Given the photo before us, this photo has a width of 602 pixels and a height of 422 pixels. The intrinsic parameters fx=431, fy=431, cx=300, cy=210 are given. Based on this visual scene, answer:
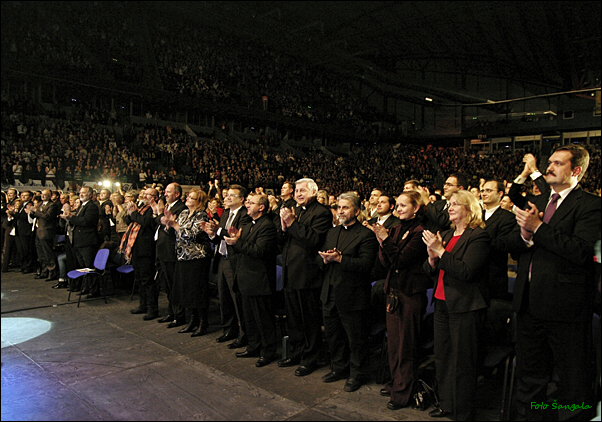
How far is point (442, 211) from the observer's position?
4.64m

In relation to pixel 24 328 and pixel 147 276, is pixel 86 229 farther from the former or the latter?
pixel 24 328

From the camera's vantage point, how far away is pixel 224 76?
29016 millimetres

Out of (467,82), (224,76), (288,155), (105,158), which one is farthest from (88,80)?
(467,82)

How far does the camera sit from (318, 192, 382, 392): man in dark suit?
140 inches

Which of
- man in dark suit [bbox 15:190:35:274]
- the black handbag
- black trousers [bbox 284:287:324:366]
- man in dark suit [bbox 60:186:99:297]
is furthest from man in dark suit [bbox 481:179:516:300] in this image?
man in dark suit [bbox 15:190:35:274]

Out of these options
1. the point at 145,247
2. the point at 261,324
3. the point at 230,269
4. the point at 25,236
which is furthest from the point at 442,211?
the point at 25,236

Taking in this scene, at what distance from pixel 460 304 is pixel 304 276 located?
1.45m

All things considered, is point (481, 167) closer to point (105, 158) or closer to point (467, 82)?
point (467, 82)

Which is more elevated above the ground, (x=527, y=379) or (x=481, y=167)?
(x=481, y=167)

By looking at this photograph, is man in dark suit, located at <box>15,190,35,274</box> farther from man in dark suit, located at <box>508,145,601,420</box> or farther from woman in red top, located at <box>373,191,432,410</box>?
man in dark suit, located at <box>508,145,601,420</box>

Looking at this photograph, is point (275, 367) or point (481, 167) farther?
point (481, 167)

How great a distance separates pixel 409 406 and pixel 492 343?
0.81m

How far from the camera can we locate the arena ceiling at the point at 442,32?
2216 centimetres

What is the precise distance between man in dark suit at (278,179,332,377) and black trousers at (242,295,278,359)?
192 mm
